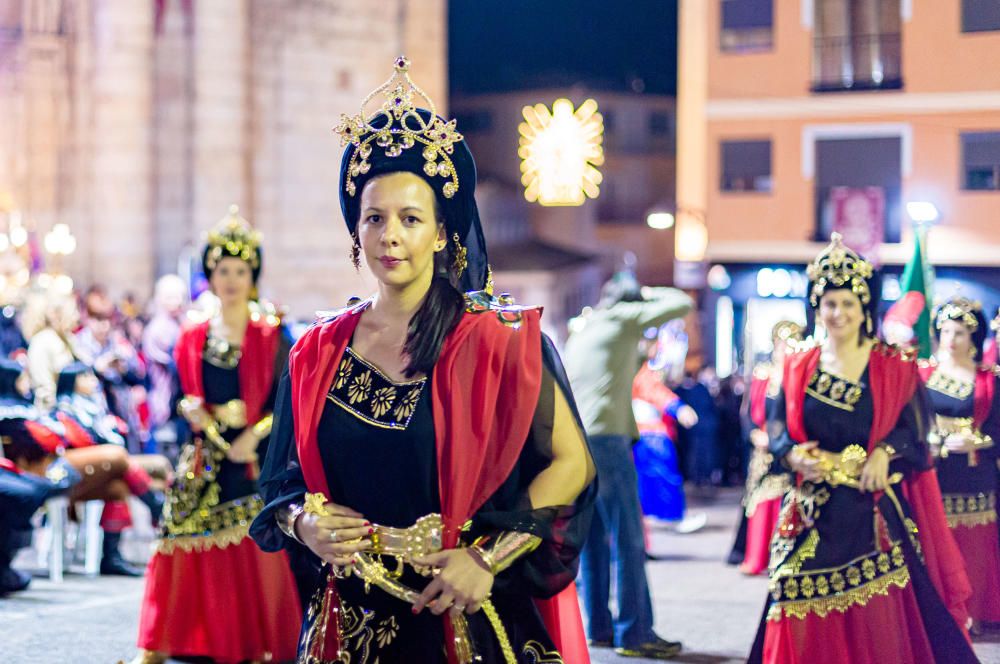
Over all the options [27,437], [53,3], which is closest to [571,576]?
[27,437]

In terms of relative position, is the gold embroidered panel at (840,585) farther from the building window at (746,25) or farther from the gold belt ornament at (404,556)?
the building window at (746,25)

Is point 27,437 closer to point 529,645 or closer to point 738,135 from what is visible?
point 529,645

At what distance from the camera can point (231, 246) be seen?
291 inches

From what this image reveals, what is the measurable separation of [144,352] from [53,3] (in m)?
8.90

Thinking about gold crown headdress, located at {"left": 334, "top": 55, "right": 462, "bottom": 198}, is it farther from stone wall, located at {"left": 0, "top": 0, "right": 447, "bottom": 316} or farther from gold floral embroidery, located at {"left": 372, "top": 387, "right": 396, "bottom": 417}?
stone wall, located at {"left": 0, "top": 0, "right": 447, "bottom": 316}

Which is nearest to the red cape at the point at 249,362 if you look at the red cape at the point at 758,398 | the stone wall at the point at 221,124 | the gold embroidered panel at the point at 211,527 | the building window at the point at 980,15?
the gold embroidered panel at the point at 211,527

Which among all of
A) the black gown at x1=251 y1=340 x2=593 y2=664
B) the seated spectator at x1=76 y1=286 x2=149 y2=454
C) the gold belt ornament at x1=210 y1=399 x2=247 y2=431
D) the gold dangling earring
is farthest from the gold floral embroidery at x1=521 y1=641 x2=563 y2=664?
the seated spectator at x1=76 y1=286 x2=149 y2=454

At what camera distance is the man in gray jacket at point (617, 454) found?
308 inches

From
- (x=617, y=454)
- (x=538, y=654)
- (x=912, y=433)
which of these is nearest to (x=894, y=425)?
(x=912, y=433)

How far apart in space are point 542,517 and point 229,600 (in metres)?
4.25

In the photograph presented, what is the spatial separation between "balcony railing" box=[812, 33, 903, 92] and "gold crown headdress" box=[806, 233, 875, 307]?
11970 millimetres

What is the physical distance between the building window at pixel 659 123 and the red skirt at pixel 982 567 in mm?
43994

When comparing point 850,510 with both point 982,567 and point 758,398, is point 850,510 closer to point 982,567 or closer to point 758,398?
point 758,398

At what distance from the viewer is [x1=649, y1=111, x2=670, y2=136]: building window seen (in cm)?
5197
